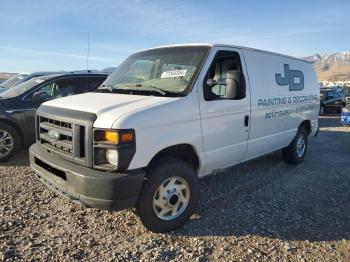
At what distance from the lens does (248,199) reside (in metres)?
5.33

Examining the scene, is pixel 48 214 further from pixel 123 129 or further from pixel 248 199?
pixel 248 199

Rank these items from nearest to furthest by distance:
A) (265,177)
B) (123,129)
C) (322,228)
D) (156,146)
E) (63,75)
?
(123,129) < (156,146) < (322,228) < (265,177) < (63,75)

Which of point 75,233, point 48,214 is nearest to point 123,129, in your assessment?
point 75,233

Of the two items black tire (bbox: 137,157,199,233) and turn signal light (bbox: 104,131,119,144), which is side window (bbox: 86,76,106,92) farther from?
turn signal light (bbox: 104,131,119,144)

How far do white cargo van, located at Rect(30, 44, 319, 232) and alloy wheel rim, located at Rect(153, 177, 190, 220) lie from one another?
12 mm

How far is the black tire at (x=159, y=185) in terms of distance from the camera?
3928mm

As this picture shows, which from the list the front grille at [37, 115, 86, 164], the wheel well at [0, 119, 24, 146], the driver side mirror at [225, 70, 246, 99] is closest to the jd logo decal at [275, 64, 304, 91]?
the driver side mirror at [225, 70, 246, 99]

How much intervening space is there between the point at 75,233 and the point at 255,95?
10.4 ft

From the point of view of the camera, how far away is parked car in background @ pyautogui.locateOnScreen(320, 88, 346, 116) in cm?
2038

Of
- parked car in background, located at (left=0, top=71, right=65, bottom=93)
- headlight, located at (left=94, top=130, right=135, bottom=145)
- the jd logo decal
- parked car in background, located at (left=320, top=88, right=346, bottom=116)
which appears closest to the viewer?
headlight, located at (left=94, top=130, right=135, bottom=145)

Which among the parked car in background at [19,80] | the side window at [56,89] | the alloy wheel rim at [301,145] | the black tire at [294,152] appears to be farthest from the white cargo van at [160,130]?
the parked car in background at [19,80]

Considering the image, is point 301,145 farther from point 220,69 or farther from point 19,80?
point 19,80

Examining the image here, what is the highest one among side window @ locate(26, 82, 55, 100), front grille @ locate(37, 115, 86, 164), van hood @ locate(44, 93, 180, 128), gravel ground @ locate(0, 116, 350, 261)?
side window @ locate(26, 82, 55, 100)

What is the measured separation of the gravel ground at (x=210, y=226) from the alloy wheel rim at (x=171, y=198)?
239 millimetres
